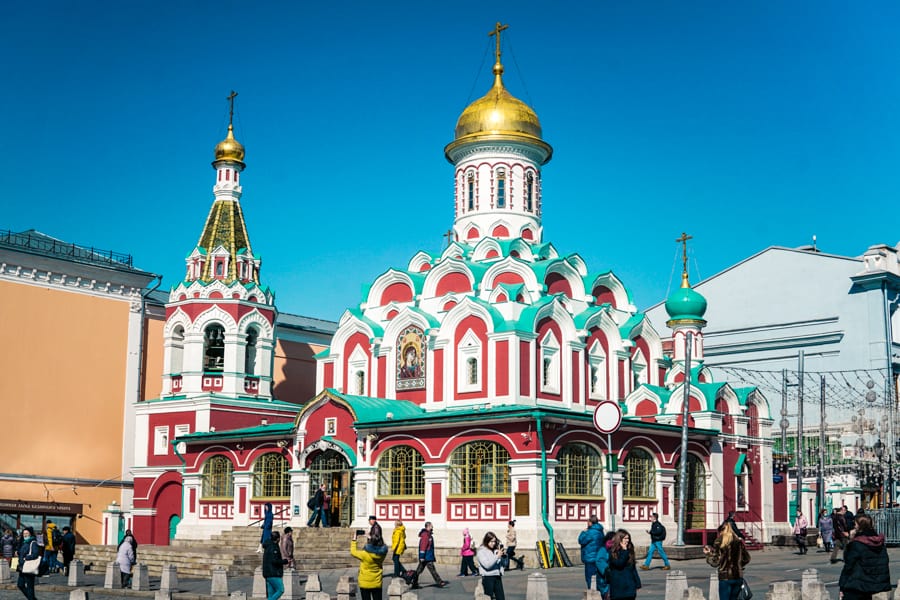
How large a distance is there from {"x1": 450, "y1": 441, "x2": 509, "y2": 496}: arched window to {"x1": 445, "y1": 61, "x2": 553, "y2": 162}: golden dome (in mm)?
11117

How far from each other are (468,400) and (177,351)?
11566mm

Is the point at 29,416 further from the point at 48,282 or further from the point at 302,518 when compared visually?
the point at 302,518

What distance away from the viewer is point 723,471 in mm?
32875

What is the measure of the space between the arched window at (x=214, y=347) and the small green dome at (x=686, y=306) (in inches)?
561

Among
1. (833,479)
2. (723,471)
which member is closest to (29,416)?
(723,471)

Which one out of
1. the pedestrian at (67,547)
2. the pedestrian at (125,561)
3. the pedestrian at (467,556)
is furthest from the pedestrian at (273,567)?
the pedestrian at (67,547)

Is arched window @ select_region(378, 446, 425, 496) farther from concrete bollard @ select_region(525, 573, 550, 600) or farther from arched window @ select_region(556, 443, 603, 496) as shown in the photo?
concrete bollard @ select_region(525, 573, 550, 600)

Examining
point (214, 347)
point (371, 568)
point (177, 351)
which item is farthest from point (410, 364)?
point (371, 568)

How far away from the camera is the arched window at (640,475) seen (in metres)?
29.4

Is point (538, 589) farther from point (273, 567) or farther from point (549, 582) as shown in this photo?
point (549, 582)

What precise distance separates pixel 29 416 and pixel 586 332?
17.6 metres

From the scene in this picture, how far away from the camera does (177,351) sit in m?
37.5

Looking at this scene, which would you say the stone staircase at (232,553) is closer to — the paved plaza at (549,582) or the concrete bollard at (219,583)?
the paved plaza at (549,582)

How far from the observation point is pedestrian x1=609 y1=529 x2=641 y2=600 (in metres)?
12.9
